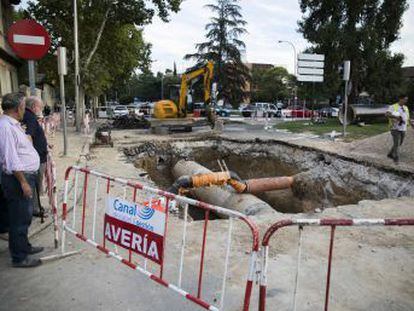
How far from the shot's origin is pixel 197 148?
1700 centimetres

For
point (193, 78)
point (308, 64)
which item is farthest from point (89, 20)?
point (308, 64)

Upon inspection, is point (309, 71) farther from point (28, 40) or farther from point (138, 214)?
point (138, 214)

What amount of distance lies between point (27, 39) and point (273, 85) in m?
77.7

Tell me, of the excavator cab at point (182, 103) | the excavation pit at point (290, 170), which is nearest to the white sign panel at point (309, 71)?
the excavation pit at point (290, 170)

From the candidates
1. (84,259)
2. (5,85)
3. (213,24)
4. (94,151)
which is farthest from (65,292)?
(213,24)

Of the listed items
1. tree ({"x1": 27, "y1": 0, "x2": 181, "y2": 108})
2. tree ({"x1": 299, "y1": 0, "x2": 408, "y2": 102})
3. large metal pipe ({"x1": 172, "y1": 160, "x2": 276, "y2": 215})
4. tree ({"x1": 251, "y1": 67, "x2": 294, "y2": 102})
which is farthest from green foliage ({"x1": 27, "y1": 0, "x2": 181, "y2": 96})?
Answer: tree ({"x1": 251, "y1": 67, "x2": 294, "y2": 102})

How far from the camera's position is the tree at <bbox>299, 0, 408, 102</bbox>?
2753 centimetres

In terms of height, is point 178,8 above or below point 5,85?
above

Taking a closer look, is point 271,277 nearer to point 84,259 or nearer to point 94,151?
point 84,259

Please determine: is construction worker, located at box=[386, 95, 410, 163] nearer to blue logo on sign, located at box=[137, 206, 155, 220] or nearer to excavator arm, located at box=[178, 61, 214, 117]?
blue logo on sign, located at box=[137, 206, 155, 220]

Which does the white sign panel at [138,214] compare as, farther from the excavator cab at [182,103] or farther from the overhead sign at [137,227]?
the excavator cab at [182,103]

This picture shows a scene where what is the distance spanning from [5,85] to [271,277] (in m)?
16.4

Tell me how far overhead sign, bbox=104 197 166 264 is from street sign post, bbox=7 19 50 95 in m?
3.40

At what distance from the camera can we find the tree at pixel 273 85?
8044 cm
